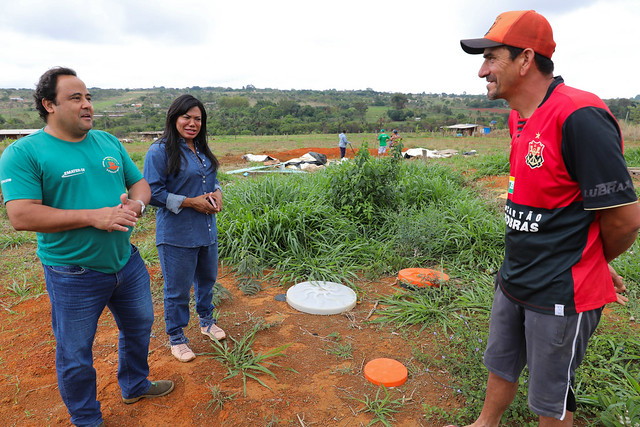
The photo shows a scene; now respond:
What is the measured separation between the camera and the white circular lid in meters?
3.48

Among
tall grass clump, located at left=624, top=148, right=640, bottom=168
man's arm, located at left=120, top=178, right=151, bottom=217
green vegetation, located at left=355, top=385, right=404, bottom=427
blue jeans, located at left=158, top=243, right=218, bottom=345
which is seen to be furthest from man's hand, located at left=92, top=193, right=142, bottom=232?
tall grass clump, located at left=624, top=148, right=640, bottom=168

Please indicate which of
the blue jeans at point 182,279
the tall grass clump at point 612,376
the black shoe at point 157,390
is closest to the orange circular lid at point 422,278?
the tall grass clump at point 612,376

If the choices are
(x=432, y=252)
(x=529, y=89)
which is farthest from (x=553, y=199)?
(x=432, y=252)

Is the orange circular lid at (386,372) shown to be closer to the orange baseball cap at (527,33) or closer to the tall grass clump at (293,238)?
the tall grass clump at (293,238)

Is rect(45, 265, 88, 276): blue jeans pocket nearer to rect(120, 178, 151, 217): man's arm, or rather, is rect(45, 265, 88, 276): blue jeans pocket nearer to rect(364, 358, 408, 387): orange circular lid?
rect(120, 178, 151, 217): man's arm

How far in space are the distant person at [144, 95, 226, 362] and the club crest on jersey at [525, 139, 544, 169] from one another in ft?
6.30

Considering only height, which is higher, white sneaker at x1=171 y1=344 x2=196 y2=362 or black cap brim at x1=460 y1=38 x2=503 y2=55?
black cap brim at x1=460 y1=38 x2=503 y2=55

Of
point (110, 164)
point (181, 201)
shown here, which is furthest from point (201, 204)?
point (110, 164)

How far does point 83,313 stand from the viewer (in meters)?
1.93

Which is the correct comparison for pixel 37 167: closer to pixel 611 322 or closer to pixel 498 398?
pixel 498 398

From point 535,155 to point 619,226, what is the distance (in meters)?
0.37

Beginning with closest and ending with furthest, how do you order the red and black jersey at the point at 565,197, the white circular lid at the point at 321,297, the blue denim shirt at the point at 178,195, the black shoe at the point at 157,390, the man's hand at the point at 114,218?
the red and black jersey at the point at 565,197, the man's hand at the point at 114,218, the black shoe at the point at 157,390, the blue denim shirt at the point at 178,195, the white circular lid at the point at 321,297

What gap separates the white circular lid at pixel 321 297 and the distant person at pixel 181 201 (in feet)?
3.62

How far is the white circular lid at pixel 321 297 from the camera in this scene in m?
3.48
